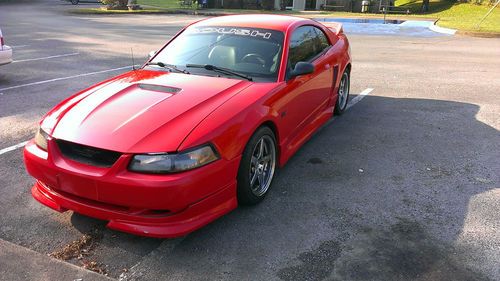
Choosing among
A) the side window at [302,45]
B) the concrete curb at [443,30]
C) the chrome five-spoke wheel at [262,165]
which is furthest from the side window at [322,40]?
the concrete curb at [443,30]

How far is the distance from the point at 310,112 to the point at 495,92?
488 cm

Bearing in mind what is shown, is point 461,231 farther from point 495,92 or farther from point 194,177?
point 495,92

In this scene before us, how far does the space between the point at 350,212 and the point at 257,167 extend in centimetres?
87

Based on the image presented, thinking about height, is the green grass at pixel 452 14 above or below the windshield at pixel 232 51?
below

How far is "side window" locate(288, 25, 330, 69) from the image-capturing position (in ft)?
15.1

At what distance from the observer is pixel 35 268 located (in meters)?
2.94

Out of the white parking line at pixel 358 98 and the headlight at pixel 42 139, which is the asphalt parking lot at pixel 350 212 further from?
the headlight at pixel 42 139

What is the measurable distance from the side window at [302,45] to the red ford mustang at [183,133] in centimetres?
2

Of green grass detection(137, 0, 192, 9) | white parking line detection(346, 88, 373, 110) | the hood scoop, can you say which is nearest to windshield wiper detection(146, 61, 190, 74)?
the hood scoop

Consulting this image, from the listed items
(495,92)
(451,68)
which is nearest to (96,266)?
(495,92)

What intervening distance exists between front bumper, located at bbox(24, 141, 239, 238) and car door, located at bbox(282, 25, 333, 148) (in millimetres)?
1269

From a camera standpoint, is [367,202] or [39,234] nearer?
[39,234]

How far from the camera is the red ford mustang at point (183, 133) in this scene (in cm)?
297

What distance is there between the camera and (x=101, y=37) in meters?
15.6
